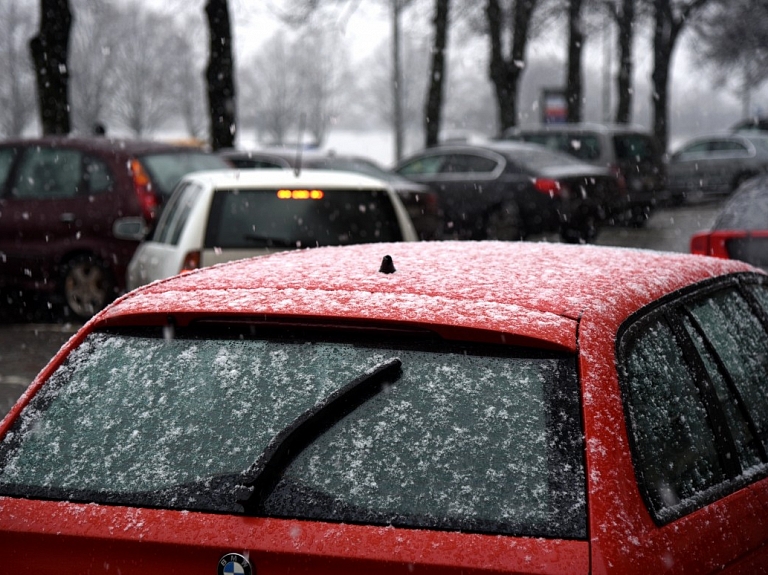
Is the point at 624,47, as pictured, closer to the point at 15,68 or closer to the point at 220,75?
the point at 220,75

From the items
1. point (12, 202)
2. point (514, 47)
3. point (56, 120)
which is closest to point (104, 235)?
point (12, 202)

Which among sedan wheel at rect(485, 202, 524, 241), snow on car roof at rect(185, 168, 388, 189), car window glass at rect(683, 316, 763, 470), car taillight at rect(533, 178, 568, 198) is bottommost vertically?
sedan wheel at rect(485, 202, 524, 241)

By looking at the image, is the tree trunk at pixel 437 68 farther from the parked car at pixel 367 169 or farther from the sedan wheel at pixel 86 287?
the sedan wheel at pixel 86 287

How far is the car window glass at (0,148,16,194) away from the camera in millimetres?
12336

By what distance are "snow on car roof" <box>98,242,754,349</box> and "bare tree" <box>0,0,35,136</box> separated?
6702 cm

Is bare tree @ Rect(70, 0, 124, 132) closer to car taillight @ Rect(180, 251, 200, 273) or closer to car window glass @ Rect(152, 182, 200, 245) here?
car window glass @ Rect(152, 182, 200, 245)

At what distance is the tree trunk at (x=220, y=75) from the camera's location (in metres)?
22.1

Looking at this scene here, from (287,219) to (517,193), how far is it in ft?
35.7

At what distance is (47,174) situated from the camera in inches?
481

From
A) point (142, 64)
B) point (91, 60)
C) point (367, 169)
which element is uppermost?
point (367, 169)

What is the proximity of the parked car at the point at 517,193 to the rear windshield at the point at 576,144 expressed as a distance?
3.75 m

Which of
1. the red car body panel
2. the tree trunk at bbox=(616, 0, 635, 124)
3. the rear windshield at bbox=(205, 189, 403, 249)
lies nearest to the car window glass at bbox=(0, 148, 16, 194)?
the rear windshield at bbox=(205, 189, 403, 249)

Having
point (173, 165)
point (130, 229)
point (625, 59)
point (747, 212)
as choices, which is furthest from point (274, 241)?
point (625, 59)

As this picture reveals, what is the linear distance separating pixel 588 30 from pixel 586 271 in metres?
40.2
